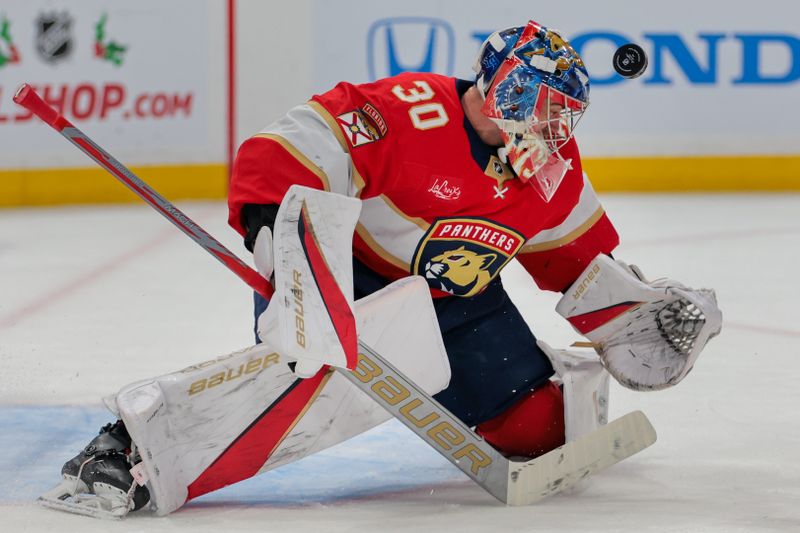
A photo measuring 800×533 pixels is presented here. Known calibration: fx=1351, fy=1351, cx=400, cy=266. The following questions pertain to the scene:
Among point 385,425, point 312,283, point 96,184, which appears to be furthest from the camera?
point 96,184

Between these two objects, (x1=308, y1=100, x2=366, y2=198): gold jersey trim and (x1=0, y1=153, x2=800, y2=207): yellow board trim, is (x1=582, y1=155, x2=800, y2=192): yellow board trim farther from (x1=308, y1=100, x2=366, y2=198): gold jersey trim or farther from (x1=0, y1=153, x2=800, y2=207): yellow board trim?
(x1=308, y1=100, x2=366, y2=198): gold jersey trim

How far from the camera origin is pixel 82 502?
1967 millimetres

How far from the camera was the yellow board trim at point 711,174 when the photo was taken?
19.1 ft

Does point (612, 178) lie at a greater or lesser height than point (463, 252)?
lesser

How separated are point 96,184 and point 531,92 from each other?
11.6 ft

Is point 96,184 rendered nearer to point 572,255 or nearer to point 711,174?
point 711,174

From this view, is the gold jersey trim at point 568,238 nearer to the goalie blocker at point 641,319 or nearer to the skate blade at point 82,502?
the goalie blocker at point 641,319

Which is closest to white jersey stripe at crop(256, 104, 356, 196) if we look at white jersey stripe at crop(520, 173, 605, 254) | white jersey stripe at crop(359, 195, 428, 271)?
white jersey stripe at crop(359, 195, 428, 271)

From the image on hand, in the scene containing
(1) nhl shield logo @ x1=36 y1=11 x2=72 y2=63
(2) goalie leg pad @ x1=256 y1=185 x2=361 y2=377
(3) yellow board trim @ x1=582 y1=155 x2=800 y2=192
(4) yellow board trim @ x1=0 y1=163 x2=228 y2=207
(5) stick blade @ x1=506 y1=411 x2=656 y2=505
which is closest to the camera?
(2) goalie leg pad @ x1=256 y1=185 x2=361 y2=377

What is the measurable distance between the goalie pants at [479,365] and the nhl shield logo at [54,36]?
320cm

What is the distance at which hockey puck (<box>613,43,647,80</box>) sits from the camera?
2.26 metres

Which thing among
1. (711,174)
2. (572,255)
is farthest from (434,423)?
(711,174)

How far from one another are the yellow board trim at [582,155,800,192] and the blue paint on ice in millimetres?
3470

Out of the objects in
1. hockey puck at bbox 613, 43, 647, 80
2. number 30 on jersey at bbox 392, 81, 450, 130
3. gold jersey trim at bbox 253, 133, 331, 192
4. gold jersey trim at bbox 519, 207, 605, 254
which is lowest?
gold jersey trim at bbox 519, 207, 605, 254
